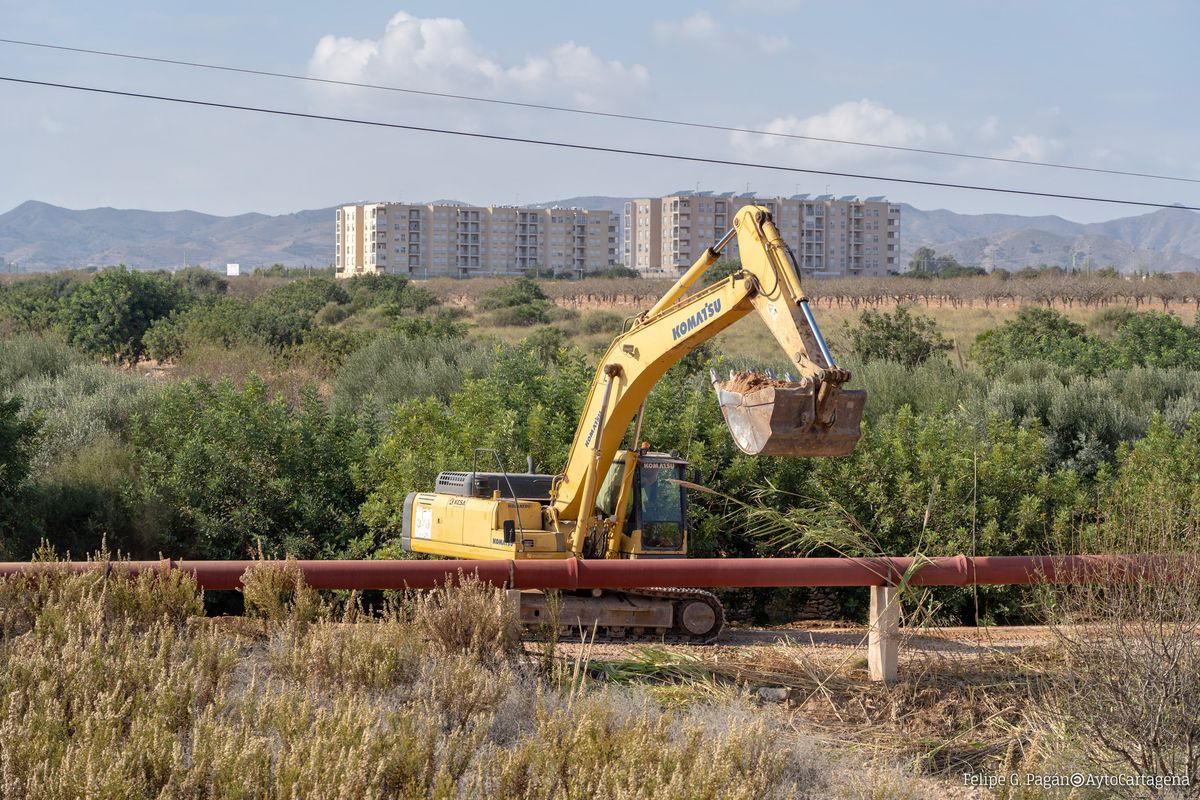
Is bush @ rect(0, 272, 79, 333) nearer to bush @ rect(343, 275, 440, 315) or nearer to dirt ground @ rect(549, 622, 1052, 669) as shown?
bush @ rect(343, 275, 440, 315)

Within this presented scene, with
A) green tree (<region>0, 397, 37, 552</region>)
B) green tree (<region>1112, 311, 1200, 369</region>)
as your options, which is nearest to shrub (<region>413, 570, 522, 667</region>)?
green tree (<region>0, 397, 37, 552</region>)

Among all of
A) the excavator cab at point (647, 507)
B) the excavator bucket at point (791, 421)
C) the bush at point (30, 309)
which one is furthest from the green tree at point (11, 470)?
the bush at point (30, 309)

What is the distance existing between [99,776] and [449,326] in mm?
30522

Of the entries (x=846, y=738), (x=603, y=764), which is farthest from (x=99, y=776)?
(x=846, y=738)

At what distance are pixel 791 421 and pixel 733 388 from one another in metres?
0.65

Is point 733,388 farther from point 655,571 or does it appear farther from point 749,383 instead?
point 655,571

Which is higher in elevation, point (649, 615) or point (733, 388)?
point (733, 388)

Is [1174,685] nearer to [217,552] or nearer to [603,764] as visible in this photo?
[603,764]

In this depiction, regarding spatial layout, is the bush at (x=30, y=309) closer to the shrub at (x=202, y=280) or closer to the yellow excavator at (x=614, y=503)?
the shrub at (x=202, y=280)

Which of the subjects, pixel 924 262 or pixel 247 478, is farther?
pixel 924 262

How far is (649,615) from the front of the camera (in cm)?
1250

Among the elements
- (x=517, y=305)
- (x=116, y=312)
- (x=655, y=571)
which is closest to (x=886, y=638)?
(x=655, y=571)

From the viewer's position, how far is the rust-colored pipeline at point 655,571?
23.8 ft

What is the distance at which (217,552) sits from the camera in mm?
17016
